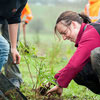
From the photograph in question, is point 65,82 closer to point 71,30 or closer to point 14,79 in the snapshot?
point 71,30

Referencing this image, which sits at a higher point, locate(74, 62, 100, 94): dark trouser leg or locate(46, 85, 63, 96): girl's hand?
locate(74, 62, 100, 94): dark trouser leg

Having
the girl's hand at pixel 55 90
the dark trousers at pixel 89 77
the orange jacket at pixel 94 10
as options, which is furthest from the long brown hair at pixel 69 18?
the orange jacket at pixel 94 10

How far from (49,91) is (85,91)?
683 millimetres

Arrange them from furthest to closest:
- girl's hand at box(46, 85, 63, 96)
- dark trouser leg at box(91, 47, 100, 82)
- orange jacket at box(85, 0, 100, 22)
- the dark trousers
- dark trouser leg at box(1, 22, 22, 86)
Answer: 1. orange jacket at box(85, 0, 100, 22)
2. dark trouser leg at box(1, 22, 22, 86)
3. girl's hand at box(46, 85, 63, 96)
4. the dark trousers
5. dark trouser leg at box(91, 47, 100, 82)

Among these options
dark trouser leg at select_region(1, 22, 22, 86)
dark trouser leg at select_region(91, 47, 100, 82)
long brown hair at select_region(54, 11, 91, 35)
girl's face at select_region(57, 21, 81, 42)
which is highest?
long brown hair at select_region(54, 11, 91, 35)

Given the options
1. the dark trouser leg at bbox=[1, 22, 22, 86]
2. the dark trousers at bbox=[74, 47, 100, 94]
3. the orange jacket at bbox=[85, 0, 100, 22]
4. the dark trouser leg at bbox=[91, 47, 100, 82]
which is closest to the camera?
the dark trouser leg at bbox=[91, 47, 100, 82]

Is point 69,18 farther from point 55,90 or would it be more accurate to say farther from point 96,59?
point 55,90

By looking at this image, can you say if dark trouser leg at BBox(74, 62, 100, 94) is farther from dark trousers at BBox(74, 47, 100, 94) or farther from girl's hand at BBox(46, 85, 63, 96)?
girl's hand at BBox(46, 85, 63, 96)

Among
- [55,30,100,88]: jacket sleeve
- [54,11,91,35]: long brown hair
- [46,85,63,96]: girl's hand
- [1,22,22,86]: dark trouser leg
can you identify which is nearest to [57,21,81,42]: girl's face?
[54,11,91,35]: long brown hair

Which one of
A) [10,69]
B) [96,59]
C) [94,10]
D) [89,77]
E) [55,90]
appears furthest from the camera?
[94,10]

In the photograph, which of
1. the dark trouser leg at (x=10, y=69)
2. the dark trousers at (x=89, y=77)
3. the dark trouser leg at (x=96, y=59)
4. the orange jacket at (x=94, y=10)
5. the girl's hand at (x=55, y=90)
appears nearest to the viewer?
the dark trouser leg at (x=96, y=59)

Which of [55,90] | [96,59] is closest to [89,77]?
[96,59]

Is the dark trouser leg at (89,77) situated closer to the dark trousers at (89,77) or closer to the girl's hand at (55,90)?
the dark trousers at (89,77)

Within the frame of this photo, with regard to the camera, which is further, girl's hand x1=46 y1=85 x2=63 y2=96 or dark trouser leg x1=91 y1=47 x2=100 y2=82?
girl's hand x1=46 y1=85 x2=63 y2=96
